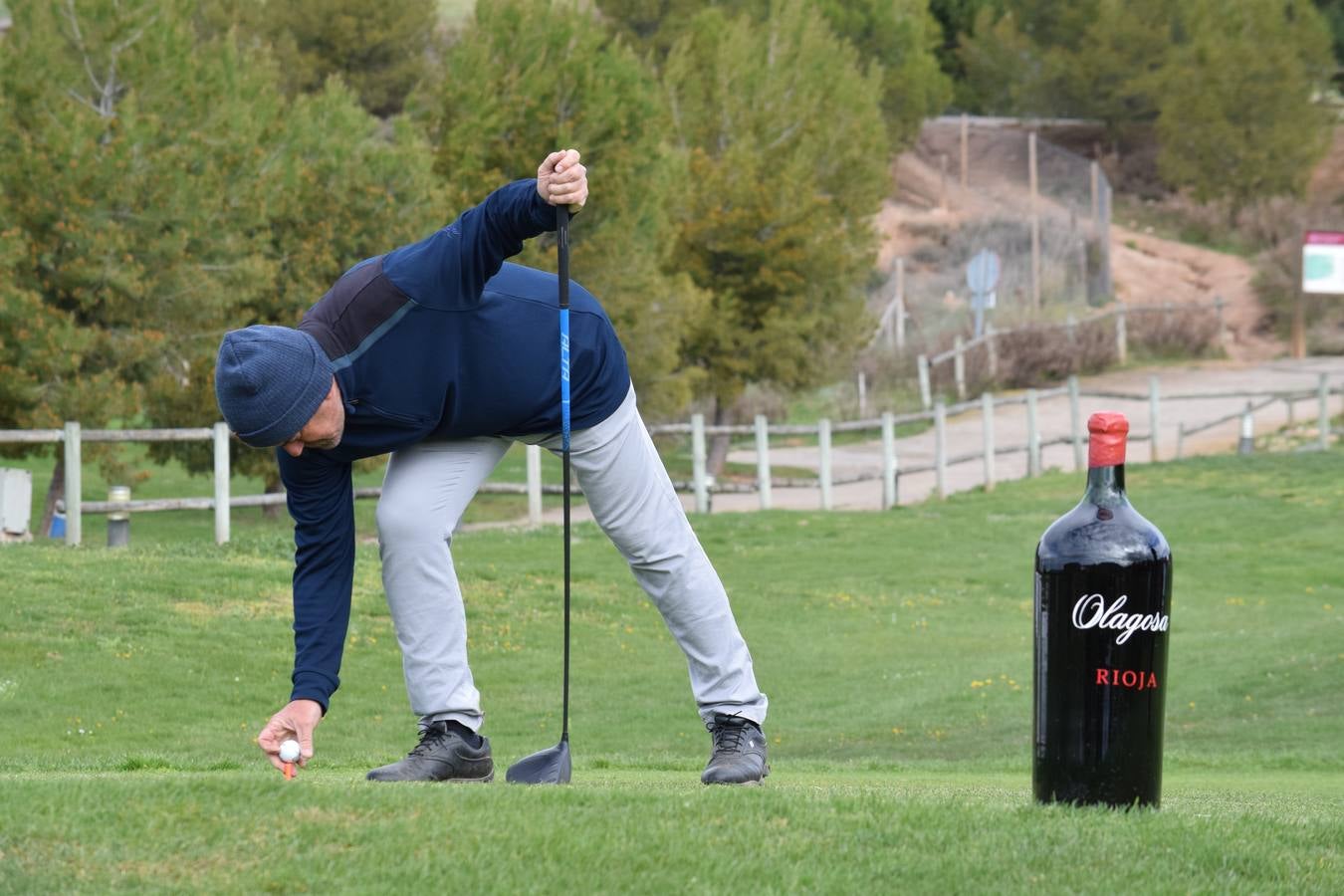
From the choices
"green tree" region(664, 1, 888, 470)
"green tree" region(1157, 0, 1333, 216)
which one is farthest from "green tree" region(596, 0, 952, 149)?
"green tree" region(664, 1, 888, 470)

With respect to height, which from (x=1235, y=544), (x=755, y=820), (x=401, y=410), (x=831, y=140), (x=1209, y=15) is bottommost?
(x=1235, y=544)

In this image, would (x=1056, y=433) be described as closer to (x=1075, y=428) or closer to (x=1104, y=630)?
(x=1075, y=428)

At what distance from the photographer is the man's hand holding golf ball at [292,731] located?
508 centimetres

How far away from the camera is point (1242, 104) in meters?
59.1

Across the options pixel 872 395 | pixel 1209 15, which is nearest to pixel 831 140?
pixel 872 395

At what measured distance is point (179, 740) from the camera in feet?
39.0

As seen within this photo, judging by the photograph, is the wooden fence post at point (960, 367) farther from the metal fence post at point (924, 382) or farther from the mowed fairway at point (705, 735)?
the mowed fairway at point (705, 735)

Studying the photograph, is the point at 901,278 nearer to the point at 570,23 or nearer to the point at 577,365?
the point at 570,23

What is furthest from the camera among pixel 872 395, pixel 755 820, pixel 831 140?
pixel 872 395

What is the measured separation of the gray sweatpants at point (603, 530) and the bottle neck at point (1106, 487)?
1494 millimetres

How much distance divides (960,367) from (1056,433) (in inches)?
238

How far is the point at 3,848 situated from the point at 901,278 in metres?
53.1

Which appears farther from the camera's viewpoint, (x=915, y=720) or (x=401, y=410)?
(x=915, y=720)

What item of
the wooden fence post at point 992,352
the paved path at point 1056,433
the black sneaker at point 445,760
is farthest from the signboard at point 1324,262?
the black sneaker at point 445,760
